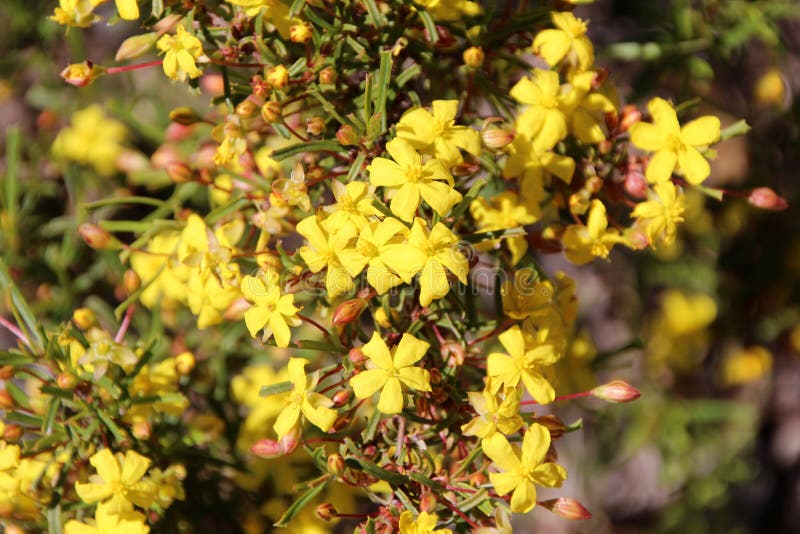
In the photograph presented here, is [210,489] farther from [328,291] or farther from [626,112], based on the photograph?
[626,112]

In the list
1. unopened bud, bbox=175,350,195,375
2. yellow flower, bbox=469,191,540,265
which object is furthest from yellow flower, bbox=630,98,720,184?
unopened bud, bbox=175,350,195,375

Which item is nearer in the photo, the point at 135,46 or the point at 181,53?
the point at 181,53

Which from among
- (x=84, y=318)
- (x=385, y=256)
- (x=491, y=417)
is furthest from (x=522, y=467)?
(x=84, y=318)

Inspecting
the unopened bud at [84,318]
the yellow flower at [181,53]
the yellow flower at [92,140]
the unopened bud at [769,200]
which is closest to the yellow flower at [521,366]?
the unopened bud at [769,200]

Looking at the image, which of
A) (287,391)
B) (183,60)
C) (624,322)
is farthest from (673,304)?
(183,60)

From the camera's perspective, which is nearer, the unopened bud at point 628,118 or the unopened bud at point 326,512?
the unopened bud at point 326,512

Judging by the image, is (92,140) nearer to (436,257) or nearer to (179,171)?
(179,171)

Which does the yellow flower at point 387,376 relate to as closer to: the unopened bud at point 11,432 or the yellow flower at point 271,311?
the yellow flower at point 271,311
